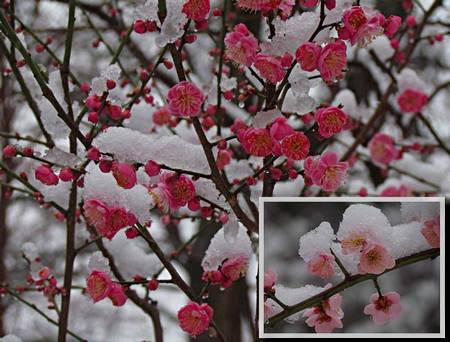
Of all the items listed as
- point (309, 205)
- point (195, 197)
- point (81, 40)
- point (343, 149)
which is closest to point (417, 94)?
point (343, 149)

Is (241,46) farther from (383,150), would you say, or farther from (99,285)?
(383,150)

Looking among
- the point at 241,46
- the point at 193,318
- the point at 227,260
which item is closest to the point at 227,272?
the point at 227,260

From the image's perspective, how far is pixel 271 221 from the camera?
124 cm

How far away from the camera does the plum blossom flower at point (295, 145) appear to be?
3.33 ft

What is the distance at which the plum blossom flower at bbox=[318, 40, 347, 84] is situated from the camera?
1029 mm

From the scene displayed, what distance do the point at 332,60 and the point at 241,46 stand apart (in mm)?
128

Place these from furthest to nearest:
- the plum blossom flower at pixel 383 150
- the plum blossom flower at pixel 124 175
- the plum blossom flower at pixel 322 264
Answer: the plum blossom flower at pixel 383 150 → the plum blossom flower at pixel 322 264 → the plum blossom flower at pixel 124 175

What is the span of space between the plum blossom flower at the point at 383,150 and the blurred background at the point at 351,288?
1.10 meters

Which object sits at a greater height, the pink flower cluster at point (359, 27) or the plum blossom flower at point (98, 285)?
the pink flower cluster at point (359, 27)

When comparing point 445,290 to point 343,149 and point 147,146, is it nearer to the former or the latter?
point 147,146

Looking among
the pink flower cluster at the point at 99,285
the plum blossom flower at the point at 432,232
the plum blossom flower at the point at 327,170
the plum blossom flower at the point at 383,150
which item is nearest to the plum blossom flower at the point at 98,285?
the pink flower cluster at the point at 99,285

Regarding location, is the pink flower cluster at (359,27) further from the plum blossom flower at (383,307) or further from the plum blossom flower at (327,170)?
the plum blossom flower at (383,307)

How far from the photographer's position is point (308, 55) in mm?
1031

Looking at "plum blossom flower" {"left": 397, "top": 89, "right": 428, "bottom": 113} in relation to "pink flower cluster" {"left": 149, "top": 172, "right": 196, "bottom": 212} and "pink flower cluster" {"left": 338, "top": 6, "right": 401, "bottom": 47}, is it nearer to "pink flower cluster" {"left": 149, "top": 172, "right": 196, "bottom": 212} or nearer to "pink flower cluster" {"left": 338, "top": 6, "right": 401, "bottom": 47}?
"pink flower cluster" {"left": 338, "top": 6, "right": 401, "bottom": 47}
